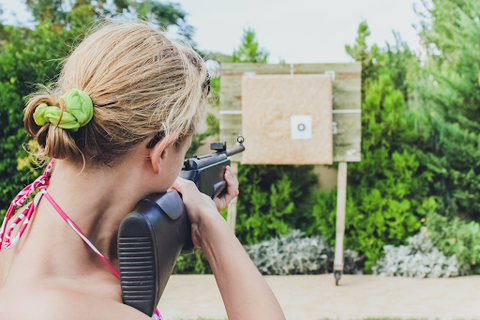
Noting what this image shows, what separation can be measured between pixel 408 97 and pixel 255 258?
3235 millimetres

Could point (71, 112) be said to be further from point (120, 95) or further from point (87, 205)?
point (87, 205)

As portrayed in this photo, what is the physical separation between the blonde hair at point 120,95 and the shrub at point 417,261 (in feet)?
13.9

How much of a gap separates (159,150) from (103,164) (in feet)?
0.42

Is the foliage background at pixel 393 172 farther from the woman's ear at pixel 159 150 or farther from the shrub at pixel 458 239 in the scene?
the woman's ear at pixel 159 150

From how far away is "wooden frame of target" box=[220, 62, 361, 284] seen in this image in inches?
175

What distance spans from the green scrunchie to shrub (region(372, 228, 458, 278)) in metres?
4.38

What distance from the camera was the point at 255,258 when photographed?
4.82 meters

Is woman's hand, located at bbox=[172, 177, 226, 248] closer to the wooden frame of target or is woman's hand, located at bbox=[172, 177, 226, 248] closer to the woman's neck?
the woman's neck

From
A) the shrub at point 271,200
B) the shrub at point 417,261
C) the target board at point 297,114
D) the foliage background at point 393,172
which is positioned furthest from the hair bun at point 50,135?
the shrub at point 417,261

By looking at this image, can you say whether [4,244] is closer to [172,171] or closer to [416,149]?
[172,171]

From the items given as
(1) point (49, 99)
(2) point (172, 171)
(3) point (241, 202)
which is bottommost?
(3) point (241, 202)

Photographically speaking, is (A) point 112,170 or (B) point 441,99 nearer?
(A) point 112,170

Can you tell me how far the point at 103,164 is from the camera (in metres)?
0.91

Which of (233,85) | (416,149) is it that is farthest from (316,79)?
(416,149)
